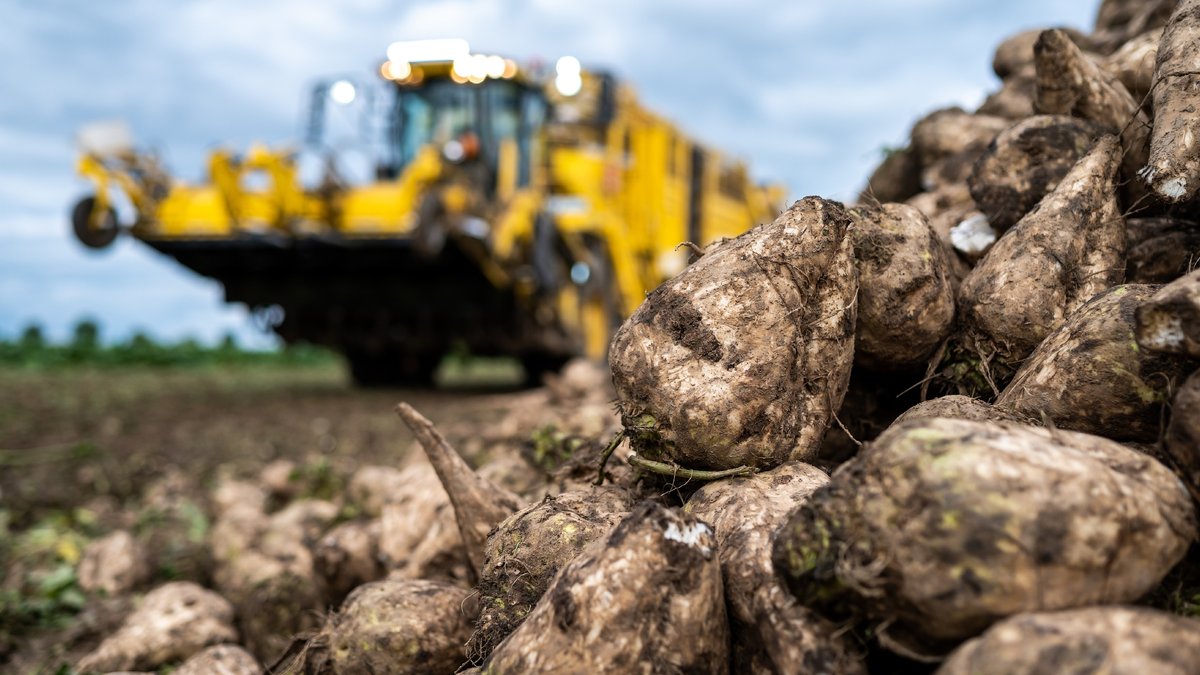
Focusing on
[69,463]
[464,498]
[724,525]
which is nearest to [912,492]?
[724,525]

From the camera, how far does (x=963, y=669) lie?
5.52ft

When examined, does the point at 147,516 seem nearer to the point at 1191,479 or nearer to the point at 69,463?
the point at 69,463

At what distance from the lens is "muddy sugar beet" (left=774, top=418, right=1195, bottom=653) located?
1.73m

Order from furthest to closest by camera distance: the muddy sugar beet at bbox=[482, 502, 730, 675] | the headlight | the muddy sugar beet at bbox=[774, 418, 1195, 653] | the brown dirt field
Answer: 1. the headlight
2. the brown dirt field
3. the muddy sugar beet at bbox=[482, 502, 730, 675]
4. the muddy sugar beet at bbox=[774, 418, 1195, 653]

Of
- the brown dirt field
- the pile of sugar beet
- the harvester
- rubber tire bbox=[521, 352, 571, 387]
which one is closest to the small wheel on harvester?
the harvester

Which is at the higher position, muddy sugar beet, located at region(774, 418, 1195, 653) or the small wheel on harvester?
the small wheel on harvester

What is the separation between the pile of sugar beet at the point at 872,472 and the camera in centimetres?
177

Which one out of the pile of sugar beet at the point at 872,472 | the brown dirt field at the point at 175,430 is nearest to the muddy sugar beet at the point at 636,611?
the pile of sugar beet at the point at 872,472

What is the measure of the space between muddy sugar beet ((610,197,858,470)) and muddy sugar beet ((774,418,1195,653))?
Result: 1.58 ft

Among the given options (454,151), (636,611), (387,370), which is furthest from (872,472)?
(387,370)

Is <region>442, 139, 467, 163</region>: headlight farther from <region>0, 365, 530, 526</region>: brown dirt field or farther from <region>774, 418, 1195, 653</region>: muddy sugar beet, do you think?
<region>774, 418, 1195, 653</region>: muddy sugar beet

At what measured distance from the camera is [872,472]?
1908 millimetres

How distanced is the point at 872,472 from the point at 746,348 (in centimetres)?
58

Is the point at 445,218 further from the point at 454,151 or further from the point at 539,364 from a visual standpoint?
the point at 539,364
